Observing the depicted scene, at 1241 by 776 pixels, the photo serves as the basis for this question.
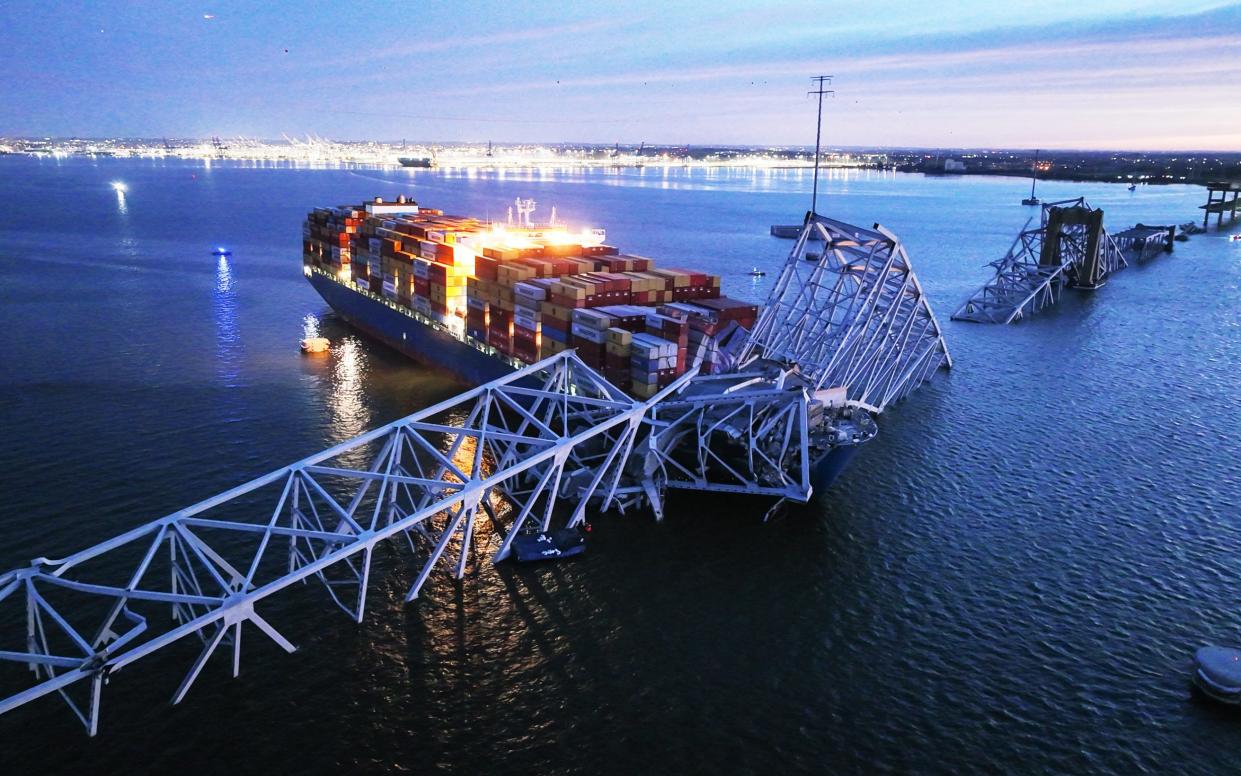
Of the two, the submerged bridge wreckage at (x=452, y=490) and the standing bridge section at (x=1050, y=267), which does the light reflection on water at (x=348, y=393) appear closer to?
the submerged bridge wreckage at (x=452, y=490)

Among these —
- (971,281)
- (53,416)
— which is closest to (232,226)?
(53,416)

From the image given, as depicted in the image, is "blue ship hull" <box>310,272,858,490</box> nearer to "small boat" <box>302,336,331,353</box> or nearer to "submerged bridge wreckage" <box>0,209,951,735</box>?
"submerged bridge wreckage" <box>0,209,951,735</box>

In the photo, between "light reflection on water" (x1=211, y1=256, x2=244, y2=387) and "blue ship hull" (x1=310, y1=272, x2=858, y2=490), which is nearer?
"blue ship hull" (x1=310, y1=272, x2=858, y2=490)

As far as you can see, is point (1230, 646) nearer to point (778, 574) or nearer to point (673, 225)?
point (778, 574)

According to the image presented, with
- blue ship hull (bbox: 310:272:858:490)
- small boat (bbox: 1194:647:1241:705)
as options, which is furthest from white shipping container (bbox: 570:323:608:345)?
small boat (bbox: 1194:647:1241:705)

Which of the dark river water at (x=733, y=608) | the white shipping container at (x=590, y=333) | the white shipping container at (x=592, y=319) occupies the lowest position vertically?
the dark river water at (x=733, y=608)

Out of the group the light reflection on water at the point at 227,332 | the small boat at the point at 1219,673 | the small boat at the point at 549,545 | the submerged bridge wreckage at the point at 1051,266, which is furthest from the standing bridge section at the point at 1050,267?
the light reflection on water at the point at 227,332

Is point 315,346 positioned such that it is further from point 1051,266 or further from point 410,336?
point 1051,266

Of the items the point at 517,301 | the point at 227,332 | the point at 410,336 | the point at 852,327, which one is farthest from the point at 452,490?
the point at 227,332
